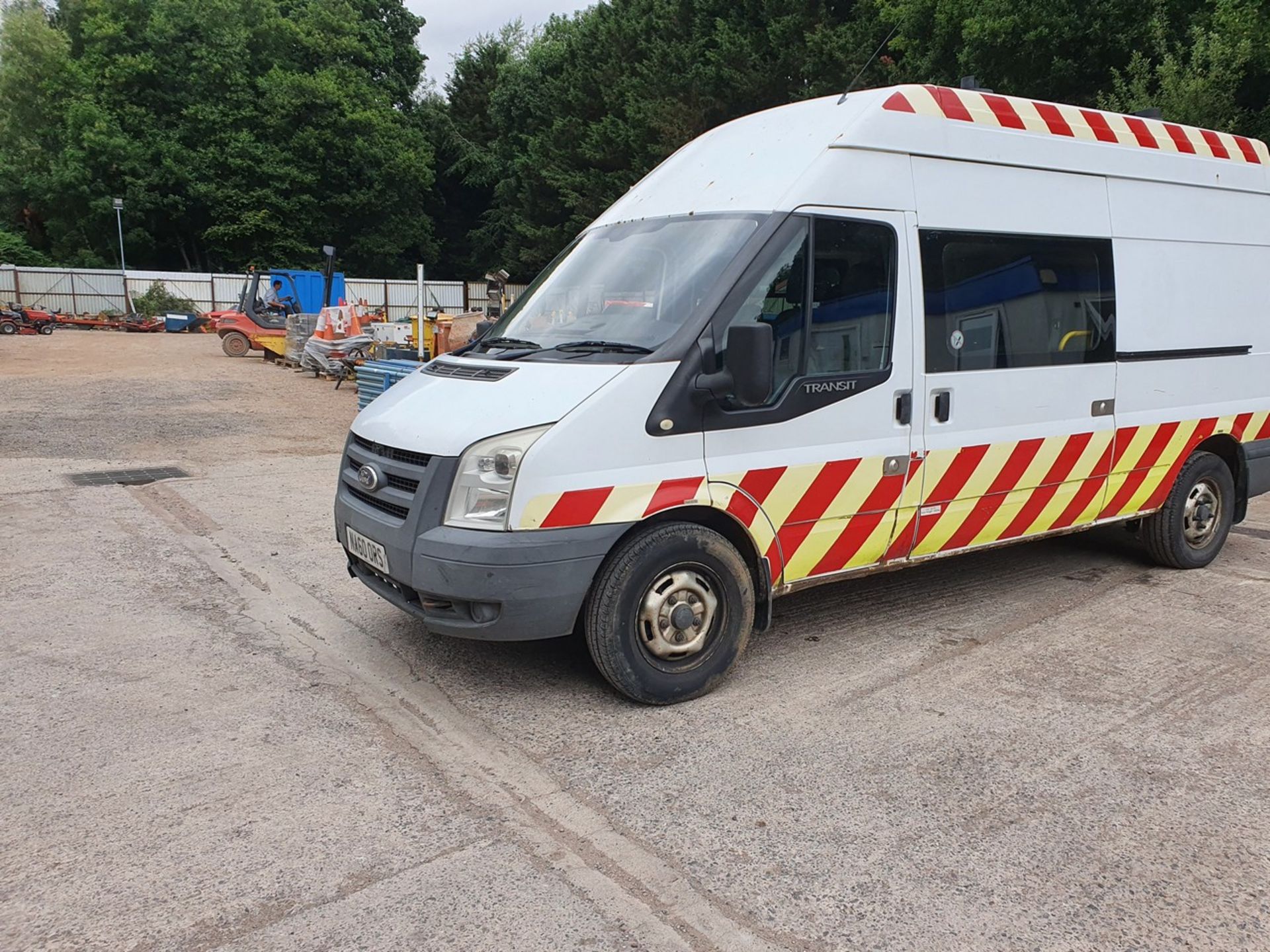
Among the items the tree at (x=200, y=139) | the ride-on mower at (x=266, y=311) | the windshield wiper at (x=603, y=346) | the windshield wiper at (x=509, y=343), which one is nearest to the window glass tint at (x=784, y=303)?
the windshield wiper at (x=603, y=346)

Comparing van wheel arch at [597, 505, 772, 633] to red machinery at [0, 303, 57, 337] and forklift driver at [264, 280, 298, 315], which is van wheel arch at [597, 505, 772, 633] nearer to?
forklift driver at [264, 280, 298, 315]

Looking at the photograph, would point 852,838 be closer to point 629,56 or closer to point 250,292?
point 250,292

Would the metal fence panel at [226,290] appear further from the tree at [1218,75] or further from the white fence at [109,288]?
the tree at [1218,75]

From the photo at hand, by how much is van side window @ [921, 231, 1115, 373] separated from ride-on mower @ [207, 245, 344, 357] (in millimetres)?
19072

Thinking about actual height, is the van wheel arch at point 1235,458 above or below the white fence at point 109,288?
below

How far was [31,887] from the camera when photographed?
3029mm

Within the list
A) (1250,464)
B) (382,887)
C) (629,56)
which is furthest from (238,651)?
(629,56)

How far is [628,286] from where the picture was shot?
4.69 meters

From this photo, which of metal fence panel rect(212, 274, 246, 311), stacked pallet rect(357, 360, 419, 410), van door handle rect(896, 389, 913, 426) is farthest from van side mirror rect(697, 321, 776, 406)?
metal fence panel rect(212, 274, 246, 311)

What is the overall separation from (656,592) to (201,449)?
28.0 feet

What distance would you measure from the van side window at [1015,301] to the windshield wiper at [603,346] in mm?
1547

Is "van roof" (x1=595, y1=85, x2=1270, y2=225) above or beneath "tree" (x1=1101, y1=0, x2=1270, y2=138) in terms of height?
beneath

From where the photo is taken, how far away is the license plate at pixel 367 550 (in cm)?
437

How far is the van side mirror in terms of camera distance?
161 inches
